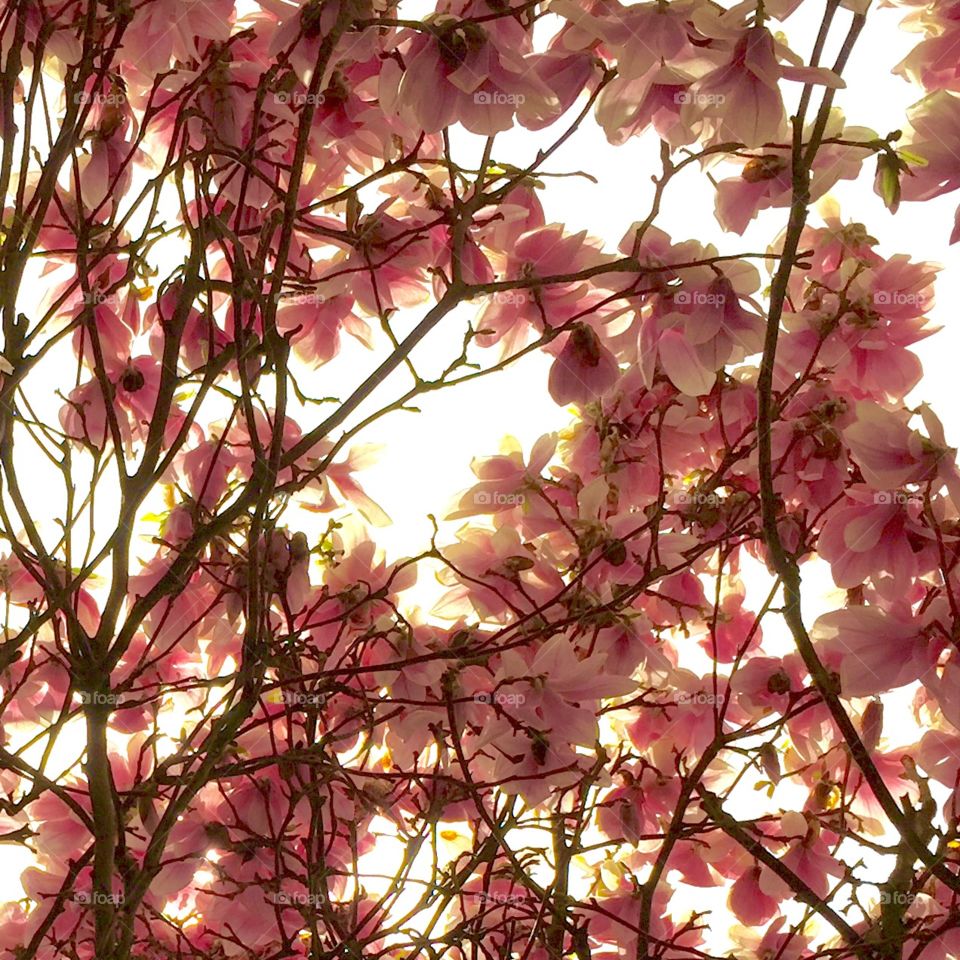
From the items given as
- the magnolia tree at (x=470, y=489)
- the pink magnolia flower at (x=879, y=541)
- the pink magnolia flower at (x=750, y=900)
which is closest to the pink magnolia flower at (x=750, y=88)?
the magnolia tree at (x=470, y=489)

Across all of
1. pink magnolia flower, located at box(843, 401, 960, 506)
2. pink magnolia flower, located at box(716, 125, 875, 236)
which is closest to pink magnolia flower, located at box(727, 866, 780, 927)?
pink magnolia flower, located at box(843, 401, 960, 506)

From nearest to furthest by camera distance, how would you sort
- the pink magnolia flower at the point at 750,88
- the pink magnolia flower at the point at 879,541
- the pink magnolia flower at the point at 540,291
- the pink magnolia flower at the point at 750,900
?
1. the pink magnolia flower at the point at 750,88
2. the pink magnolia flower at the point at 879,541
3. the pink magnolia flower at the point at 540,291
4. the pink magnolia flower at the point at 750,900

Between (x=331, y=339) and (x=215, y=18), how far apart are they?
1.05 feet

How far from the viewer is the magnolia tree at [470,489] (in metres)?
0.98

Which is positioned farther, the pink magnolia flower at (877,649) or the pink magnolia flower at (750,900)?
the pink magnolia flower at (750,900)

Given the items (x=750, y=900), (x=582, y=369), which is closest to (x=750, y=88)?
(x=582, y=369)

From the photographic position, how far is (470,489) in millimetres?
1223

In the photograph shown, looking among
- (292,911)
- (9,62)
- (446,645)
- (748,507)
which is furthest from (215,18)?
(292,911)

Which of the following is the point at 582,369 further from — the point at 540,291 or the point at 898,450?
the point at 898,450

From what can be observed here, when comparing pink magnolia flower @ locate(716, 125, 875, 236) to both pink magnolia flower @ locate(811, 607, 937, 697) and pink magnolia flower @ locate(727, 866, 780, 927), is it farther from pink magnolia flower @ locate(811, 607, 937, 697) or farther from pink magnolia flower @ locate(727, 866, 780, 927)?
pink magnolia flower @ locate(727, 866, 780, 927)

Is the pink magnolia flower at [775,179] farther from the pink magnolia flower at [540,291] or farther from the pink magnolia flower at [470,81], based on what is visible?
the pink magnolia flower at [470,81]

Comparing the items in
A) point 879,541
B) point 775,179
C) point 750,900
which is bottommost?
point 750,900

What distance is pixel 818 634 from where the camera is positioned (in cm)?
102

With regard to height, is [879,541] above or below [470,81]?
below
